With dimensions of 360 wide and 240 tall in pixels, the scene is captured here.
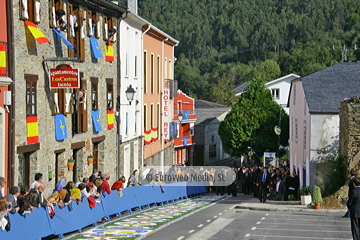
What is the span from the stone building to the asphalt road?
5247 mm

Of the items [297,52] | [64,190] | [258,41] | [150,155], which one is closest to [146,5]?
[258,41]

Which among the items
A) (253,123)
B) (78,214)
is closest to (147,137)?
(78,214)

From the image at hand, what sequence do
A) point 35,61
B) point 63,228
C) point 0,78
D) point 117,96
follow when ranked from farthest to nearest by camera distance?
point 117,96 < point 35,61 < point 0,78 < point 63,228

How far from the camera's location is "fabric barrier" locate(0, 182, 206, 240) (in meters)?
12.8

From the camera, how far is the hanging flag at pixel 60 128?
→ 2164cm

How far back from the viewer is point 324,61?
394ft

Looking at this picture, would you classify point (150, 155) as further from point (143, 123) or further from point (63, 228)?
point (63, 228)

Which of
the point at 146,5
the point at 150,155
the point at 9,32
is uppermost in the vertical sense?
the point at 146,5

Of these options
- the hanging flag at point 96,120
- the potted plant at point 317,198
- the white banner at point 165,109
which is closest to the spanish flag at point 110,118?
the hanging flag at point 96,120

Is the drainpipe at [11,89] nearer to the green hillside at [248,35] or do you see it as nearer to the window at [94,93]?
the window at [94,93]

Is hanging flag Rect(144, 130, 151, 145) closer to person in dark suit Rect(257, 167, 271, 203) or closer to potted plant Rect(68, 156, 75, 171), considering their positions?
person in dark suit Rect(257, 167, 271, 203)

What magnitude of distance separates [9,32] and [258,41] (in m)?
154

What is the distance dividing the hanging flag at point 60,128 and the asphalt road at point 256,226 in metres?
5.52

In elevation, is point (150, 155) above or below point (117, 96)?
below
